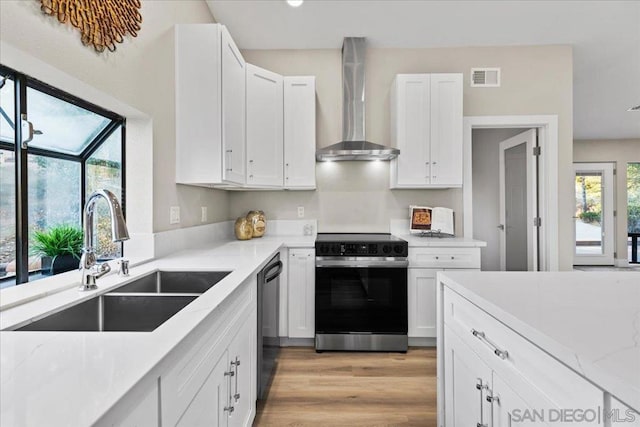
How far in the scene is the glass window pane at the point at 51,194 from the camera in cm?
125

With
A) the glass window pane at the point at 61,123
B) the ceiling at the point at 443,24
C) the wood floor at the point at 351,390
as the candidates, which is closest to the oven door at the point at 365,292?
the wood floor at the point at 351,390

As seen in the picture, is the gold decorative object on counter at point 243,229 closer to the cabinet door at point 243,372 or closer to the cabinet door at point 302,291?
the cabinet door at point 302,291

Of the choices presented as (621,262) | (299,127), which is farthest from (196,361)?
(621,262)

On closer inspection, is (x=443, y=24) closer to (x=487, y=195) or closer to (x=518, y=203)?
(x=518, y=203)

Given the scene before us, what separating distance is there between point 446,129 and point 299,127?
4.43ft

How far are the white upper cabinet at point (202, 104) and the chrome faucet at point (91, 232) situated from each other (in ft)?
3.31

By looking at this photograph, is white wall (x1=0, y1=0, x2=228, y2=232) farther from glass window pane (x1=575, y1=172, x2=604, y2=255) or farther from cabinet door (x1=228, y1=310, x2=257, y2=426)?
glass window pane (x1=575, y1=172, x2=604, y2=255)

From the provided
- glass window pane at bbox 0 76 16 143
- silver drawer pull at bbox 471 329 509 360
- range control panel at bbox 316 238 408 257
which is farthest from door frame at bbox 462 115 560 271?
glass window pane at bbox 0 76 16 143

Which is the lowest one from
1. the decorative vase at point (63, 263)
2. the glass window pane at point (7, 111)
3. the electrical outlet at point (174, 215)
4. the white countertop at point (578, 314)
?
the white countertop at point (578, 314)

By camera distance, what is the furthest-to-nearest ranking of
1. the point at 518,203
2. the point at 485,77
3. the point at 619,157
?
the point at 619,157, the point at 518,203, the point at 485,77

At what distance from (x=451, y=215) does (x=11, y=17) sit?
3.06 metres

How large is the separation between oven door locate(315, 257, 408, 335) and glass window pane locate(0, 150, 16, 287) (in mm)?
1841

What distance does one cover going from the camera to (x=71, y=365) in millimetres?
606

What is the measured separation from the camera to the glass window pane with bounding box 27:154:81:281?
1248 millimetres
